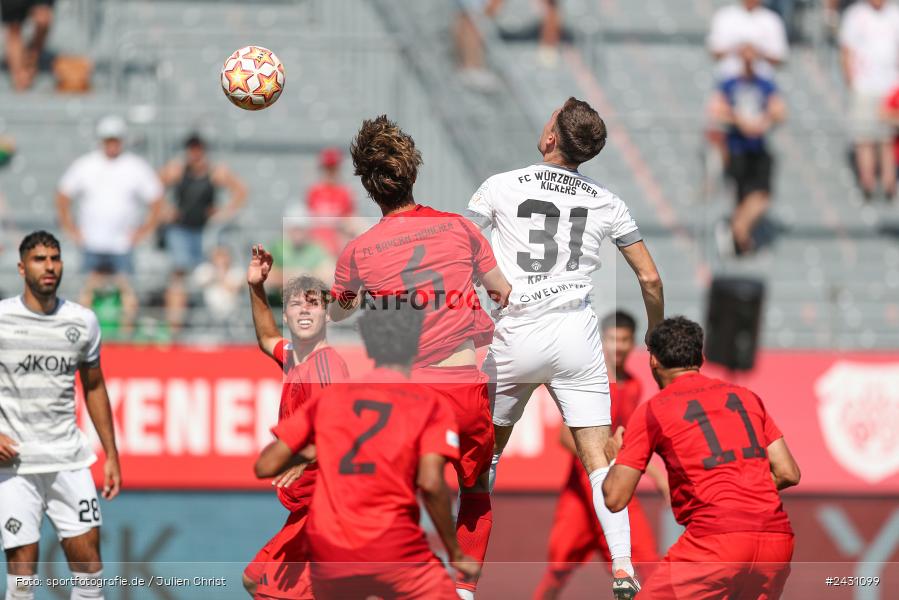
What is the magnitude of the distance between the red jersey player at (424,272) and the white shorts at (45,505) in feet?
8.54

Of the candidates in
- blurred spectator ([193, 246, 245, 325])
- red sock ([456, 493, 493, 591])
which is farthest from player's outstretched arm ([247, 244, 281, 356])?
blurred spectator ([193, 246, 245, 325])

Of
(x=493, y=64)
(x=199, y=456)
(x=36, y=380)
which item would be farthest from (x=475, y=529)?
(x=493, y=64)

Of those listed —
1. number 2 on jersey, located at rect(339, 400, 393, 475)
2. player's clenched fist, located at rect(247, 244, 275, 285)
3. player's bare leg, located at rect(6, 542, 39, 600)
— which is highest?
player's clenched fist, located at rect(247, 244, 275, 285)

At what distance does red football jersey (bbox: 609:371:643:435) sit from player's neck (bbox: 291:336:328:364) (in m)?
3.30

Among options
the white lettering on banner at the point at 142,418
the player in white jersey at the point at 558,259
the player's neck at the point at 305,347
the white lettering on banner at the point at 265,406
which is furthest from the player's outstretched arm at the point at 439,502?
the white lettering on banner at the point at 142,418

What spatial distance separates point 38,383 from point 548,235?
3638 millimetres

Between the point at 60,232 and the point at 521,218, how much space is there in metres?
9.33

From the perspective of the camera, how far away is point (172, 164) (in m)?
15.8

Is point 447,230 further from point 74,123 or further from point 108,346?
point 74,123

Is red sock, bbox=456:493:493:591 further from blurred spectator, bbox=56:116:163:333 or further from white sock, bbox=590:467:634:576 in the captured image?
blurred spectator, bbox=56:116:163:333

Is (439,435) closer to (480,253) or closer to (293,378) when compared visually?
(480,253)

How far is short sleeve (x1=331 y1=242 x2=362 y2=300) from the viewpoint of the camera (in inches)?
310

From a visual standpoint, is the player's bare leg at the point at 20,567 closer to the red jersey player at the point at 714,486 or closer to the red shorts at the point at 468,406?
the red shorts at the point at 468,406

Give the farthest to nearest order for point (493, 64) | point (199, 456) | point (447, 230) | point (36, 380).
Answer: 1. point (493, 64)
2. point (199, 456)
3. point (36, 380)
4. point (447, 230)
